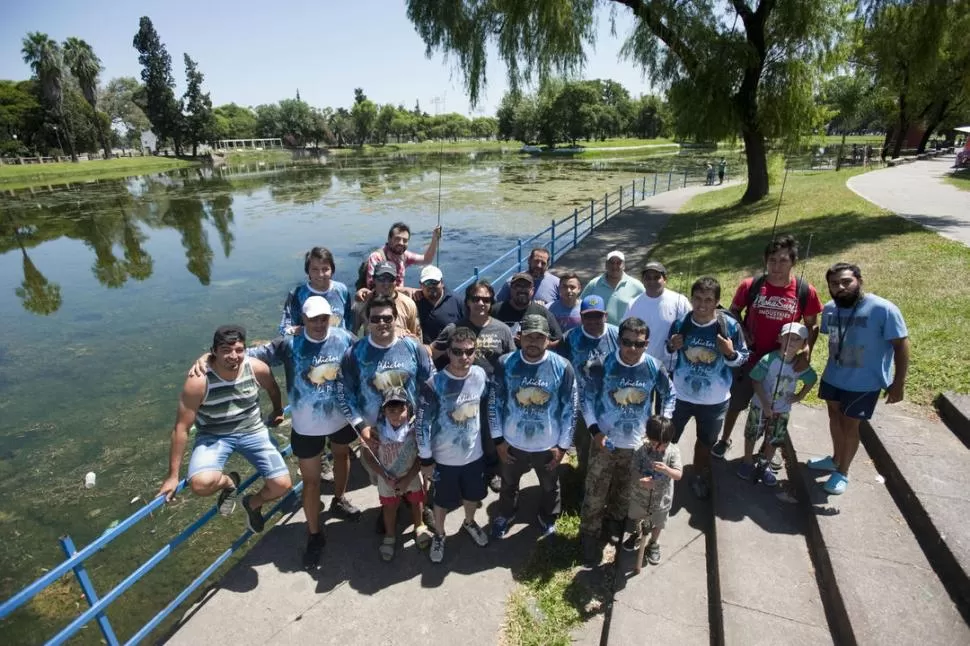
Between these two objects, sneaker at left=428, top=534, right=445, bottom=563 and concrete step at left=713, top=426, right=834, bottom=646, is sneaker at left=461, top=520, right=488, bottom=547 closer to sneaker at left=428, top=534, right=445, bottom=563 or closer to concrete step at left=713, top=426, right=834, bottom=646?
sneaker at left=428, top=534, right=445, bottom=563

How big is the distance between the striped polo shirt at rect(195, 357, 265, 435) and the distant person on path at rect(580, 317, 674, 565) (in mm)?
2385

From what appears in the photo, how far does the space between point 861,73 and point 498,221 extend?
678 inches

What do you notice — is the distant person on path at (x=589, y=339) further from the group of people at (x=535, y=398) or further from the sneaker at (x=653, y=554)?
the sneaker at (x=653, y=554)

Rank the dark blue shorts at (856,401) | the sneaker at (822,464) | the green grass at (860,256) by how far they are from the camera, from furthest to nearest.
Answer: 1. the green grass at (860,256)
2. the sneaker at (822,464)
3. the dark blue shorts at (856,401)

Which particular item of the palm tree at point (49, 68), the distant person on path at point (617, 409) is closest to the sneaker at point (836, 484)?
the distant person on path at point (617, 409)

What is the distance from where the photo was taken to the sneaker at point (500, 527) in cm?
392

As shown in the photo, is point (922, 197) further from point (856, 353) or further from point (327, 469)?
point (327, 469)

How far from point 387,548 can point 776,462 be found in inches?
133

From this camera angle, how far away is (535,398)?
11.3 ft

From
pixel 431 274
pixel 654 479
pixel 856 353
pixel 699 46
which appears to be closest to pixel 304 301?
pixel 431 274

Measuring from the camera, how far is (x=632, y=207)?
20547 mm

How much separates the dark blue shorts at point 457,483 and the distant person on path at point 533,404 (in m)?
0.22

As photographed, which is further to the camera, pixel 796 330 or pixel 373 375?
pixel 796 330

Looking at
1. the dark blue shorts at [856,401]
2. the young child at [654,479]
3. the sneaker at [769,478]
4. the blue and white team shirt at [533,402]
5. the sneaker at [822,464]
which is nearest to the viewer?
the young child at [654,479]
